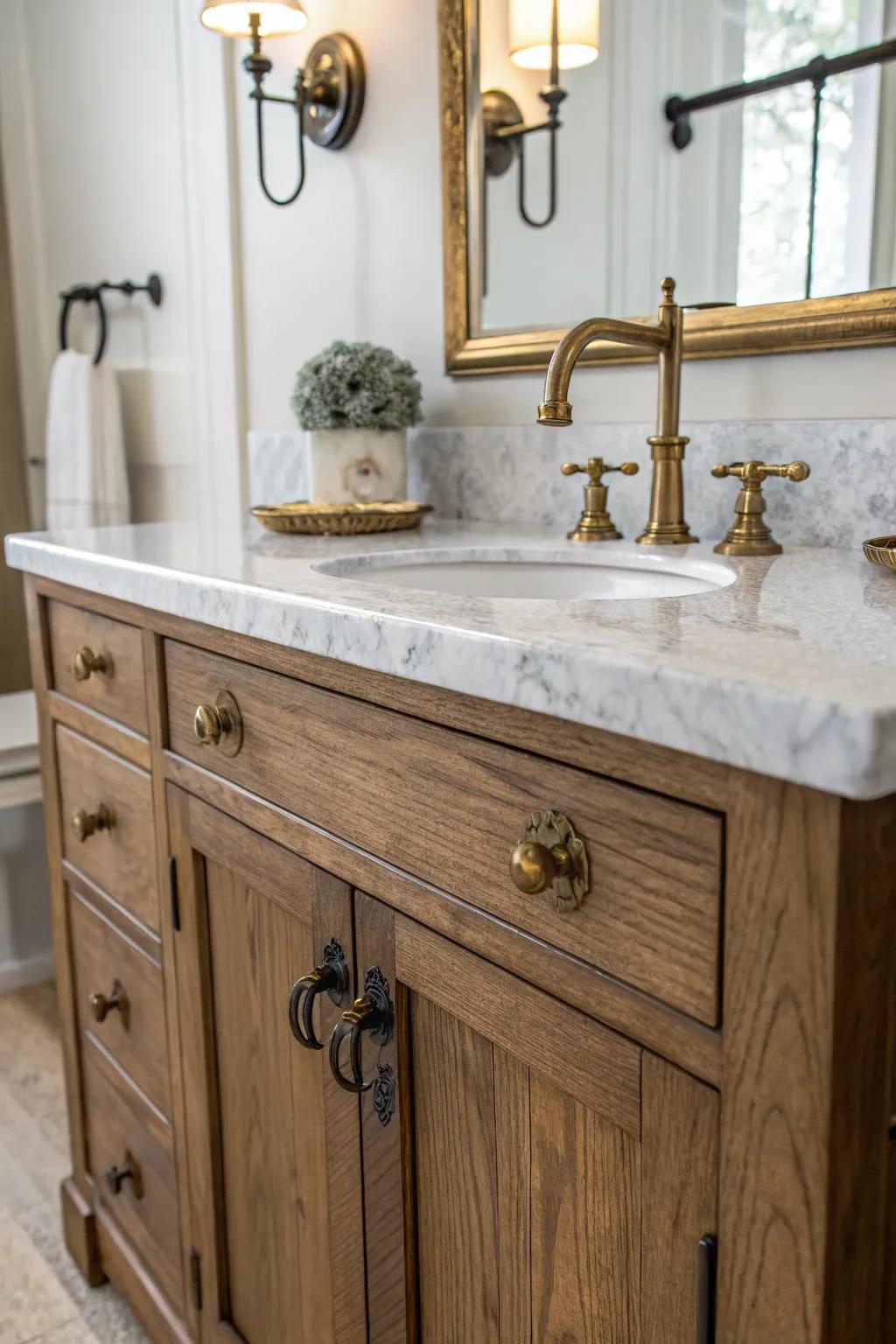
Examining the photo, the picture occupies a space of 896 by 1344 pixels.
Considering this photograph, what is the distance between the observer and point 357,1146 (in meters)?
0.79

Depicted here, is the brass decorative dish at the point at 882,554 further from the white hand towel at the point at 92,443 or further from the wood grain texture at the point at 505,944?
the white hand towel at the point at 92,443

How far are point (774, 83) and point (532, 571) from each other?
18.2 inches

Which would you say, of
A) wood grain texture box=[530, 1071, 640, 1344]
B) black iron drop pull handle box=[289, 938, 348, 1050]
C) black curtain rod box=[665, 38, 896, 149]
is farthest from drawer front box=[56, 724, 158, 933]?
black curtain rod box=[665, 38, 896, 149]

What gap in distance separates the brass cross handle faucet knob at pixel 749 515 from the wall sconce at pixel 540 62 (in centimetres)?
44

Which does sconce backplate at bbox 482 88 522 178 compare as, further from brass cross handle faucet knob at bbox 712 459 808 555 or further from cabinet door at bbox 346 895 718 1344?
cabinet door at bbox 346 895 718 1344

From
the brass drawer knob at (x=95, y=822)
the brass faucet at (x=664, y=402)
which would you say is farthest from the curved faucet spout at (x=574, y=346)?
the brass drawer knob at (x=95, y=822)

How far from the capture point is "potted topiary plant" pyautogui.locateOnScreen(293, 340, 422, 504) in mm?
1303

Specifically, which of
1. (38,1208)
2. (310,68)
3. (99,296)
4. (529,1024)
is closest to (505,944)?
(529,1024)

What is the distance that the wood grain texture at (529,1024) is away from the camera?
1.83 feet

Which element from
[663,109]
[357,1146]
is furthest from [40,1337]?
[663,109]

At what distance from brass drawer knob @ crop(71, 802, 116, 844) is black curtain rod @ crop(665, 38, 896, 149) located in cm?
86

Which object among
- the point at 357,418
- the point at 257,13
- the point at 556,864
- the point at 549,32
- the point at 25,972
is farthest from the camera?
the point at 25,972

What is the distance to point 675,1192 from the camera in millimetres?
533

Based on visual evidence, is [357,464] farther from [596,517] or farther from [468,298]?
[596,517]
